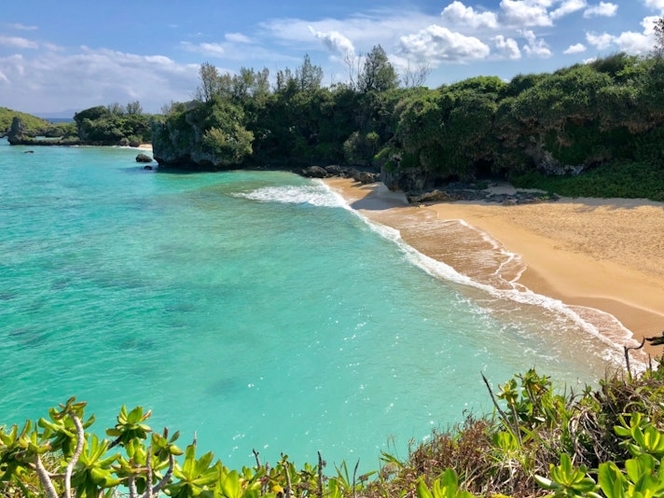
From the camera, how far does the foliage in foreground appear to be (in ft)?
8.34

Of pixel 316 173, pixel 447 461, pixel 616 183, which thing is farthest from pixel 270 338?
pixel 316 173

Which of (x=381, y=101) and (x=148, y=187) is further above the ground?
(x=381, y=101)

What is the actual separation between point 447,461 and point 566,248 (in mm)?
17141

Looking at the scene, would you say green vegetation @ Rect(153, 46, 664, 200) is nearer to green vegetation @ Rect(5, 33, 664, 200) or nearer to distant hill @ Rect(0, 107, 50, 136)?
green vegetation @ Rect(5, 33, 664, 200)

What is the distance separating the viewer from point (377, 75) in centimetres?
5753

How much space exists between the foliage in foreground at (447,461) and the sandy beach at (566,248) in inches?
376

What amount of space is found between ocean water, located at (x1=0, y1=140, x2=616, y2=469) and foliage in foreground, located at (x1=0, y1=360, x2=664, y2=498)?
13.3 ft

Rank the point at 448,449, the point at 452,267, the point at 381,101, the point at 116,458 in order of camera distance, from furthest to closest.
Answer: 1. the point at 381,101
2. the point at 452,267
3. the point at 448,449
4. the point at 116,458

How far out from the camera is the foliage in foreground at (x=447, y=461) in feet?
8.34

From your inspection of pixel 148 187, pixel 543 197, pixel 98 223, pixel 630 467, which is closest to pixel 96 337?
pixel 630 467

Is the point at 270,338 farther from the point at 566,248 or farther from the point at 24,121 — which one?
the point at 24,121

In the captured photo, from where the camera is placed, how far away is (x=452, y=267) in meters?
18.4

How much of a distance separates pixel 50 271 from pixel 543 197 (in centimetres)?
2508

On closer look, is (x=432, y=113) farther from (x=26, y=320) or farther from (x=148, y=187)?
(x=26, y=320)
